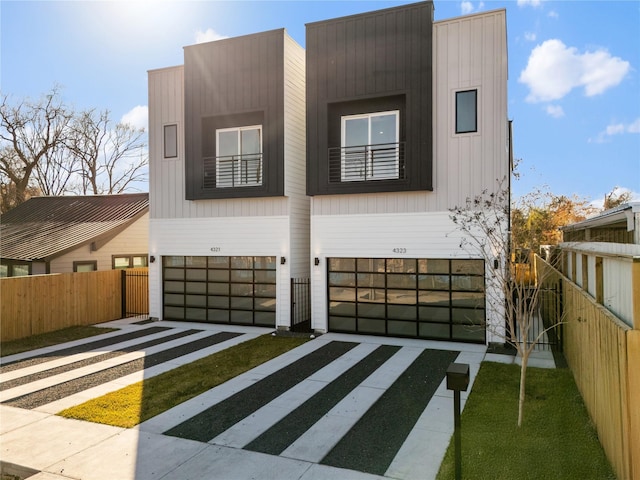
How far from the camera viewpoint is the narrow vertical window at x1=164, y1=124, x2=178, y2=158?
1510cm

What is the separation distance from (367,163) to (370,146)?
506 mm

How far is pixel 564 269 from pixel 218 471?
10.2m

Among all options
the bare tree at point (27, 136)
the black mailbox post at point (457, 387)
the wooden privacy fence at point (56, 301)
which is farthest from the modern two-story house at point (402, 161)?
the bare tree at point (27, 136)

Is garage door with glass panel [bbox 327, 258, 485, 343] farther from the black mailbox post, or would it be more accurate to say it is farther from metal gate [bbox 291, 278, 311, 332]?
the black mailbox post

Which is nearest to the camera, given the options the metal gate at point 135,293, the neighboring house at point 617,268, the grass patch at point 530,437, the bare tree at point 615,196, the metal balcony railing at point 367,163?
the neighboring house at point 617,268

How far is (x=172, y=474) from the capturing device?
16.5ft

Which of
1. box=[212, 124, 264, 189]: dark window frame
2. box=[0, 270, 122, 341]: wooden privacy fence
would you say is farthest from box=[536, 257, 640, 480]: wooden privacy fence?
box=[0, 270, 122, 341]: wooden privacy fence

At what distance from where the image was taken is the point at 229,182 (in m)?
14.3

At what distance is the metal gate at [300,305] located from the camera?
44.2 ft

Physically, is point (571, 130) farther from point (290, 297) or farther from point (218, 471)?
point (218, 471)

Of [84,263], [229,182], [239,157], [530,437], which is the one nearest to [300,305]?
[229,182]

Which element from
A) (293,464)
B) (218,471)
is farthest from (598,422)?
(218,471)

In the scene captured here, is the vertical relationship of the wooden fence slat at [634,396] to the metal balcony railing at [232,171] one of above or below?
below

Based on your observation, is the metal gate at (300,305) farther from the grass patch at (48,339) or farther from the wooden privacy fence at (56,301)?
the wooden privacy fence at (56,301)
